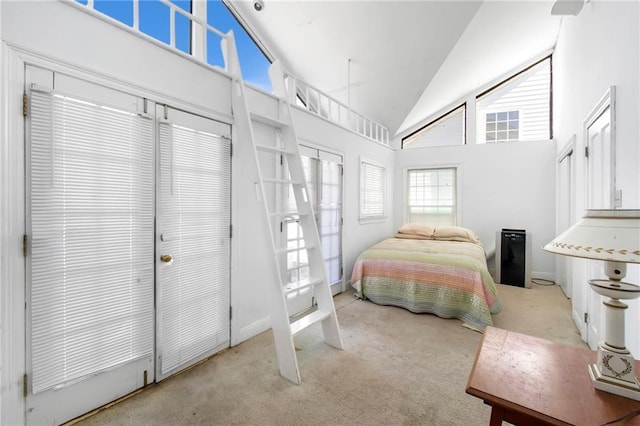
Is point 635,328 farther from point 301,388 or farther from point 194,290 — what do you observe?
point 194,290

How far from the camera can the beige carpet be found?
165cm

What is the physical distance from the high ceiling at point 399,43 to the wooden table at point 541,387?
3245 millimetres

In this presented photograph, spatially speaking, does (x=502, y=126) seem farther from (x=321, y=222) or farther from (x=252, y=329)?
(x=252, y=329)

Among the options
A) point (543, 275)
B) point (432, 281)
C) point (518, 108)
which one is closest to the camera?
point (432, 281)

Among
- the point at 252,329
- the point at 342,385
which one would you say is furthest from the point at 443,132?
the point at 342,385

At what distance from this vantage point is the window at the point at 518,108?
16.3 feet

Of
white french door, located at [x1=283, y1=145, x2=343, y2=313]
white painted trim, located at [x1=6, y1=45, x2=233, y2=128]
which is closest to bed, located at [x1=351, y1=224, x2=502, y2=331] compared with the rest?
white french door, located at [x1=283, y1=145, x2=343, y2=313]

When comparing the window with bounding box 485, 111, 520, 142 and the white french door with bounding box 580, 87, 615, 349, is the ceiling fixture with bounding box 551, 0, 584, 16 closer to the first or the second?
the white french door with bounding box 580, 87, 615, 349

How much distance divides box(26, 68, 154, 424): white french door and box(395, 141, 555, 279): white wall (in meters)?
4.88

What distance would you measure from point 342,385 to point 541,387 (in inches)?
49.0

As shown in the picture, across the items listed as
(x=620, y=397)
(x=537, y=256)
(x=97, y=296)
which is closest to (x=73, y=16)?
(x=97, y=296)

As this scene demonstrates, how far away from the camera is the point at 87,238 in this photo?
1616mm

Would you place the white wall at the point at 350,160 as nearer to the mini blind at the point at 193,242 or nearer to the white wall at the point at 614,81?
the mini blind at the point at 193,242

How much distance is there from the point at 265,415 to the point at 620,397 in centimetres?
157
